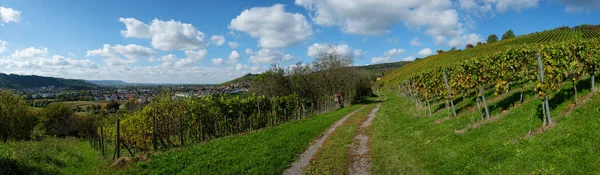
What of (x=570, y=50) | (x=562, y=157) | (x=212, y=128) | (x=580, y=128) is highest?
(x=570, y=50)

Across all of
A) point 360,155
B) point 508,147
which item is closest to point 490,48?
point 360,155

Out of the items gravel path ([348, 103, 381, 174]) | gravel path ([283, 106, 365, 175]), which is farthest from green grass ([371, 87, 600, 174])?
gravel path ([283, 106, 365, 175])

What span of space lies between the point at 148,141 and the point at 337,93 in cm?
3347

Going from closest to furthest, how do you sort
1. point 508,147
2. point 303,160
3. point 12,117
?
1. point 508,147
2. point 303,160
3. point 12,117

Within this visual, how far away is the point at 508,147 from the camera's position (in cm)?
886

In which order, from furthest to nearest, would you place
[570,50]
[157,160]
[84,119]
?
[84,119] → [157,160] → [570,50]

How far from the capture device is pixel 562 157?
711 cm

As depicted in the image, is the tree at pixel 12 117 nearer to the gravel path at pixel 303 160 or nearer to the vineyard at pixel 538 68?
the gravel path at pixel 303 160

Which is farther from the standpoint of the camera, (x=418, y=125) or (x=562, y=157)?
(x=418, y=125)

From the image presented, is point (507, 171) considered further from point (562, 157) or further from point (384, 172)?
point (384, 172)

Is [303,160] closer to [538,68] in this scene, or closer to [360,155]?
[360,155]

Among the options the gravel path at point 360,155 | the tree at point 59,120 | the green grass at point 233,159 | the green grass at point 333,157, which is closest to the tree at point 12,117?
the green grass at point 233,159

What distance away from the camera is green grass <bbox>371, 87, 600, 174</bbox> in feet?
23.4

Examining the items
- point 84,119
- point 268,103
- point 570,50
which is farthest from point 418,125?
point 84,119
